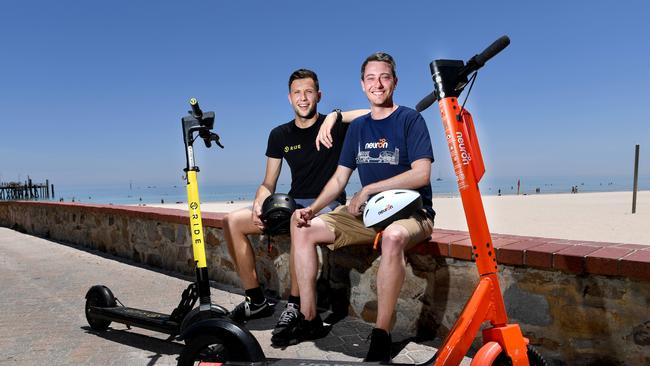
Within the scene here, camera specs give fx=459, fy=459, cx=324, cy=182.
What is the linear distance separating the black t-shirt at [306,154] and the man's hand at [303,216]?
0.63 m

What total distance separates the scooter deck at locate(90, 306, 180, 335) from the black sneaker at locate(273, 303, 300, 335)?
631 millimetres

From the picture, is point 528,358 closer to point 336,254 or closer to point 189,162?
point 336,254

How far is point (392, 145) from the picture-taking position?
115 inches

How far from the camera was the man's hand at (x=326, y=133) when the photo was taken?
338cm

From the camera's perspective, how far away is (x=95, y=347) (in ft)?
10.1

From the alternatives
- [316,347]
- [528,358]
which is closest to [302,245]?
[316,347]

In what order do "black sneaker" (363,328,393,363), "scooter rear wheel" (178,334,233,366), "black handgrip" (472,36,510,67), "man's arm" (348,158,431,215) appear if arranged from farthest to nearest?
"man's arm" (348,158,431,215), "black sneaker" (363,328,393,363), "scooter rear wheel" (178,334,233,366), "black handgrip" (472,36,510,67)

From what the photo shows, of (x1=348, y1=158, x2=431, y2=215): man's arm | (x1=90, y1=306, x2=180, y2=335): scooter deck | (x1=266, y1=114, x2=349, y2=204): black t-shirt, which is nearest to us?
(x1=348, y1=158, x2=431, y2=215): man's arm

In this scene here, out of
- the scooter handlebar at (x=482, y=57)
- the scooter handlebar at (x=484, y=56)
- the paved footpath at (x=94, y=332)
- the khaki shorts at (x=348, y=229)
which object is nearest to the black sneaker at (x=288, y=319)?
the paved footpath at (x=94, y=332)

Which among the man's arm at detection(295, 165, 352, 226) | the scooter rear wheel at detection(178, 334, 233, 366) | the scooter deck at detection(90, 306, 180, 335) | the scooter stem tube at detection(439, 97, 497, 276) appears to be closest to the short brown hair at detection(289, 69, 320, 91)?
the man's arm at detection(295, 165, 352, 226)

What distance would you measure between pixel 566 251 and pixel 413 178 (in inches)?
35.4

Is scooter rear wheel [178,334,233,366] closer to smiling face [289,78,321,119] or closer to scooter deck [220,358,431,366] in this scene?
scooter deck [220,358,431,366]

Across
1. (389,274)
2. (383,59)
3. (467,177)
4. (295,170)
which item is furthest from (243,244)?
(467,177)

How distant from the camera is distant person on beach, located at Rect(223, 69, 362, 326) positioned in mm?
3562
